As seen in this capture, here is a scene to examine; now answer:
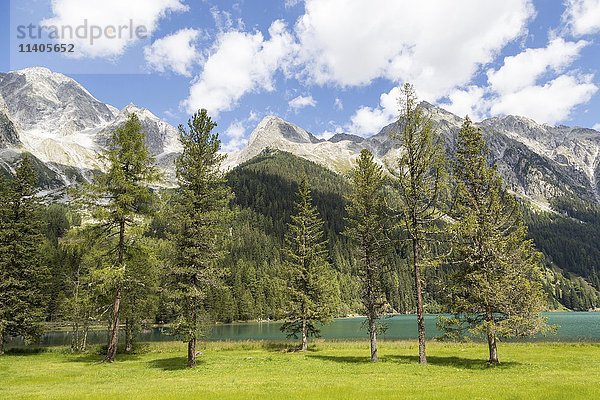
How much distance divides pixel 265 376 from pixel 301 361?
9.04 m

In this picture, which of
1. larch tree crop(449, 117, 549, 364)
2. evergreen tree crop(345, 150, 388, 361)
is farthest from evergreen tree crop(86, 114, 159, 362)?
larch tree crop(449, 117, 549, 364)

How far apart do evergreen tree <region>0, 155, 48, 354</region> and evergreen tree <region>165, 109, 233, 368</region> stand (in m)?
20.1

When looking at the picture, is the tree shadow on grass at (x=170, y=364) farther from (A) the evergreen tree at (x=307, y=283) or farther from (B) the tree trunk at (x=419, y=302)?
(B) the tree trunk at (x=419, y=302)

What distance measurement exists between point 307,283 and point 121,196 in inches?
926

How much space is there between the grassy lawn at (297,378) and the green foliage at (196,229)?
4.38 meters

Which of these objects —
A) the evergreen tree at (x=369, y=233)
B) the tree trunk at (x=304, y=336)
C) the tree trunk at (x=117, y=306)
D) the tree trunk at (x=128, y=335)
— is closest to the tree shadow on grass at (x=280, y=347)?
the tree trunk at (x=304, y=336)

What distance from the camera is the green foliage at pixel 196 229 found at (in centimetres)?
3098

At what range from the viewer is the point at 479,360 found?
32.1 meters

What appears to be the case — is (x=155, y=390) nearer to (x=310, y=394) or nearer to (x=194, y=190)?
(x=310, y=394)

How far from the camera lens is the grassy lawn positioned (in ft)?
58.9

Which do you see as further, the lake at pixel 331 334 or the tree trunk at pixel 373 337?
the lake at pixel 331 334

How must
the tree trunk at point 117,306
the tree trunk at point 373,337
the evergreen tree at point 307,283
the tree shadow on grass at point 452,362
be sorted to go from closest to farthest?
the tree shadow on grass at point 452,362 → the tree trunk at point 373,337 → the tree trunk at point 117,306 → the evergreen tree at point 307,283

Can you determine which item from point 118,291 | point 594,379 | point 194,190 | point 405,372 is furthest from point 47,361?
point 594,379

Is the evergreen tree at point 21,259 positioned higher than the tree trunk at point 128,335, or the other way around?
the evergreen tree at point 21,259
